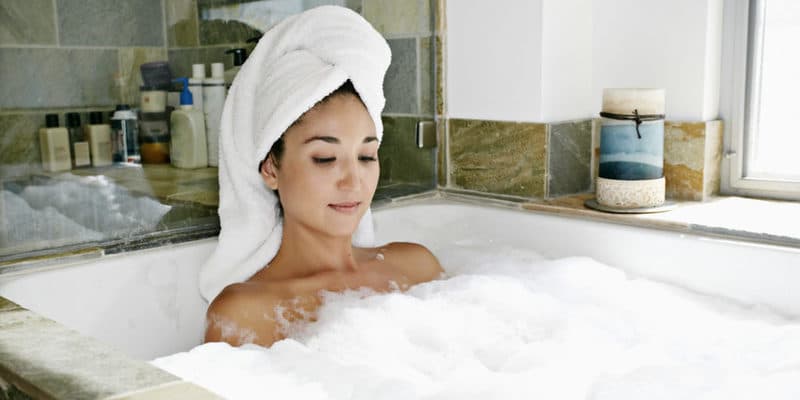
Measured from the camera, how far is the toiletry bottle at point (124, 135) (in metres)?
1.46

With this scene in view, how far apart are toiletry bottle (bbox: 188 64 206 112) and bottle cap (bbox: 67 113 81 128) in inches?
9.5

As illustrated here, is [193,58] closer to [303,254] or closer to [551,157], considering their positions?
[303,254]

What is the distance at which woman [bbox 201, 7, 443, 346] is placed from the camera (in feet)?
4.34

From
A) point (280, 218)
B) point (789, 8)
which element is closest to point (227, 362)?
point (280, 218)

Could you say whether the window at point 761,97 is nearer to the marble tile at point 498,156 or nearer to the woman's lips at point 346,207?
the marble tile at point 498,156

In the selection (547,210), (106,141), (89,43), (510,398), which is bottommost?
(510,398)

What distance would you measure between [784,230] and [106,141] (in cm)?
127

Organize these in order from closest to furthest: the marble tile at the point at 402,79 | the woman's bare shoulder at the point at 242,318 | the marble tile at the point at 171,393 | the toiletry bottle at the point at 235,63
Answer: the marble tile at the point at 171,393 → the woman's bare shoulder at the point at 242,318 → the toiletry bottle at the point at 235,63 → the marble tile at the point at 402,79

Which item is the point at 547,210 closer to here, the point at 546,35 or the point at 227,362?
the point at 546,35

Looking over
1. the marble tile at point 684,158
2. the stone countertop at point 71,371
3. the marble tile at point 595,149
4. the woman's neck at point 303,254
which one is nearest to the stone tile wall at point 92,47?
A: the woman's neck at point 303,254

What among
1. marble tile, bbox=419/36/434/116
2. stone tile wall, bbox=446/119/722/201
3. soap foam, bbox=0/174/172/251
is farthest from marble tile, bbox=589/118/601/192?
soap foam, bbox=0/174/172/251

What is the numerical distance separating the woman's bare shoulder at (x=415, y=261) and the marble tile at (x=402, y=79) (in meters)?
0.51

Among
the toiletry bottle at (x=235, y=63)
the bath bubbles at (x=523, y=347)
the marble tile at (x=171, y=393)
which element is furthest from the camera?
the toiletry bottle at (x=235, y=63)

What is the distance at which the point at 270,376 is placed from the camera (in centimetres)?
113
